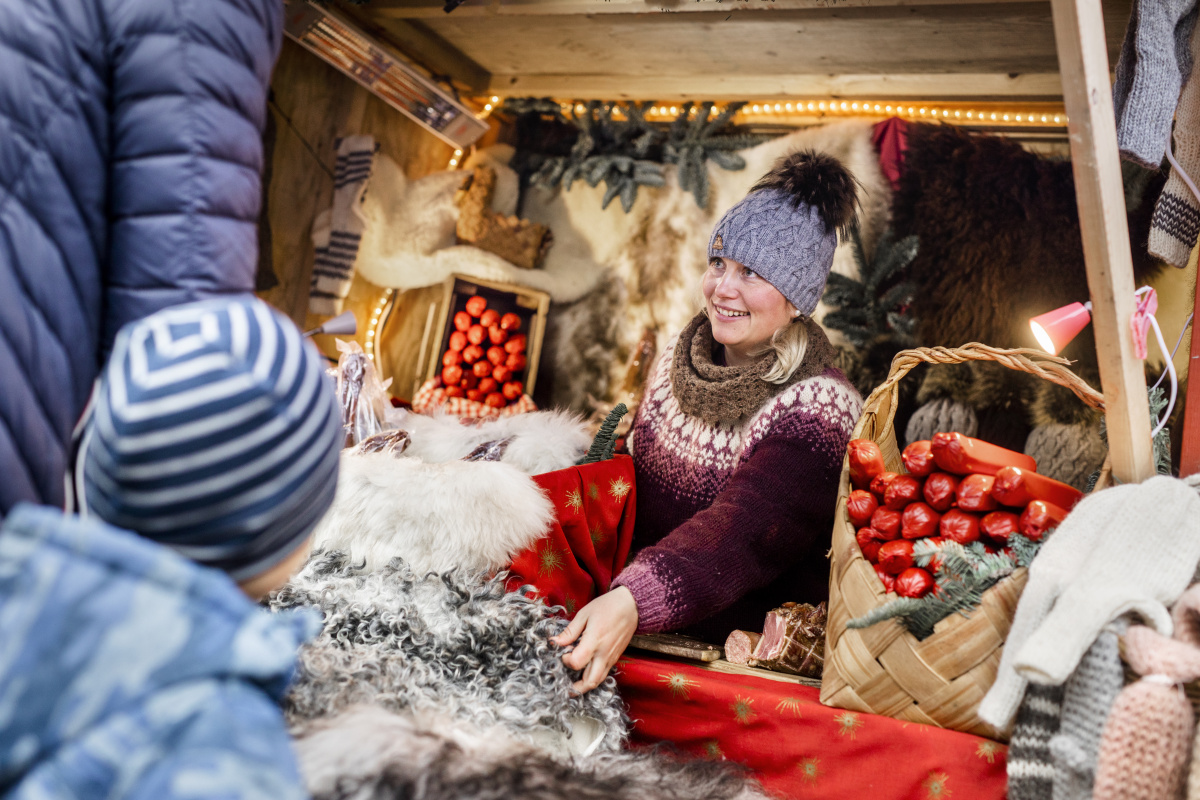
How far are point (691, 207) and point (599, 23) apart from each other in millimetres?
728

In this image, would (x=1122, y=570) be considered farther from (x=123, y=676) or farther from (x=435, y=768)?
(x=123, y=676)

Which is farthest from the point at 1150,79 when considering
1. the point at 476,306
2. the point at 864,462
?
the point at 476,306

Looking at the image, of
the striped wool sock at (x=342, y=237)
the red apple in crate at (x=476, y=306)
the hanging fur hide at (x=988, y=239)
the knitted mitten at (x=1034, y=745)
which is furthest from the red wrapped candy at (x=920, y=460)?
the striped wool sock at (x=342, y=237)

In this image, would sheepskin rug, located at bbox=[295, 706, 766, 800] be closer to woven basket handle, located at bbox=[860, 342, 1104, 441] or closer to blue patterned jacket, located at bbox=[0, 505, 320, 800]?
blue patterned jacket, located at bbox=[0, 505, 320, 800]

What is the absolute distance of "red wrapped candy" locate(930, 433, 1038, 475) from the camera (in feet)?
3.93

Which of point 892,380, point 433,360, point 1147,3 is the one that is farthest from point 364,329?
point 1147,3

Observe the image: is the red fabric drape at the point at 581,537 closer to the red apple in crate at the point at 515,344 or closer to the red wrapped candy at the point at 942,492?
the red wrapped candy at the point at 942,492

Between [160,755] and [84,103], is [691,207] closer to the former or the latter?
[84,103]

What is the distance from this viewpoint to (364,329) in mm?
3221

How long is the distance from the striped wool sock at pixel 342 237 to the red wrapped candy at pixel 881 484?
2.21 meters

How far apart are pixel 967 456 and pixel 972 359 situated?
23 centimetres

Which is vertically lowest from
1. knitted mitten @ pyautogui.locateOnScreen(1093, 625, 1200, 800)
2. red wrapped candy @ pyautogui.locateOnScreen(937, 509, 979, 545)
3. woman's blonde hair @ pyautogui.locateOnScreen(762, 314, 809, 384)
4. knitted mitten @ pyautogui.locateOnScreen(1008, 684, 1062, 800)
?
knitted mitten @ pyautogui.locateOnScreen(1008, 684, 1062, 800)

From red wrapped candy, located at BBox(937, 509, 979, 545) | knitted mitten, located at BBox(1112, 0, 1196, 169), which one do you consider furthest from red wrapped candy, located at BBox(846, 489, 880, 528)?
knitted mitten, located at BBox(1112, 0, 1196, 169)

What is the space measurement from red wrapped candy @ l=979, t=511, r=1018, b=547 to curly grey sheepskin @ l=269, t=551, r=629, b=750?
592mm
